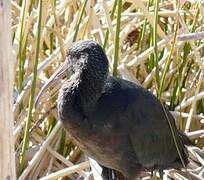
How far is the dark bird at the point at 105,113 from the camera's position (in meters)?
2.91

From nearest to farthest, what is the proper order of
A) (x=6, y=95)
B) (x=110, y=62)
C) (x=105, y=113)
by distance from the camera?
1. (x=6, y=95)
2. (x=105, y=113)
3. (x=110, y=62)

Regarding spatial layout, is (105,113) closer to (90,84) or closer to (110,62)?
(90,84)

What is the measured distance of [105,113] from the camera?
292cm

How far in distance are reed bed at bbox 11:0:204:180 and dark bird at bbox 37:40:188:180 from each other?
0.52 ft

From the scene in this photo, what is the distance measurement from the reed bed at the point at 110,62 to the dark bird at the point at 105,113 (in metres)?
0.16

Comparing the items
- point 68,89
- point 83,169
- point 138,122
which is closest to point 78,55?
point 68,89

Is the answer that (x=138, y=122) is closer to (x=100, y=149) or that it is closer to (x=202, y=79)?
(x=100, y=149)

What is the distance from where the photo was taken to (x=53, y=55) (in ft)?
11.1

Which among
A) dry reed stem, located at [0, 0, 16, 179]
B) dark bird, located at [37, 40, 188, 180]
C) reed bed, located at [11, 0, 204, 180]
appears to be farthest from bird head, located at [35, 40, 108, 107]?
dry reed stem, located at [0, 0, 16, 179]

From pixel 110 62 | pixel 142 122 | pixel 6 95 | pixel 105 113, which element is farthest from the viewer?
pixel 110 62

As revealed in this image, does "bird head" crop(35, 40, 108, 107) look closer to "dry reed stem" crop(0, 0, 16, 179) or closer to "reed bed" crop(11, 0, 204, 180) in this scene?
"reed bed" crop(11, 0, 204, 180)

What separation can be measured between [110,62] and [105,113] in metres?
0.65

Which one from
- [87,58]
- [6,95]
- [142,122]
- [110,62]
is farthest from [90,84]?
[6,95]

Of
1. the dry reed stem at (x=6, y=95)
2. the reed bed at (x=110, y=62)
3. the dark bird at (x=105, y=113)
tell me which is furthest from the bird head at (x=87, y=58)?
the dry reed stem at (x=6, y=95)
